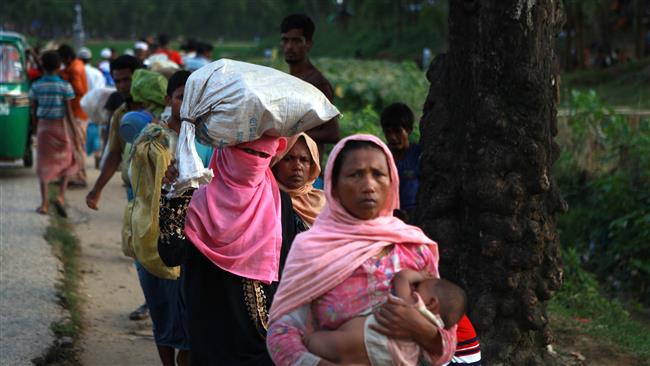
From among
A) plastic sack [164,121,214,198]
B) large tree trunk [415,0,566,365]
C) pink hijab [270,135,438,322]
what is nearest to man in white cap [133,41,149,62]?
large tree trunk [415,0,566,365]

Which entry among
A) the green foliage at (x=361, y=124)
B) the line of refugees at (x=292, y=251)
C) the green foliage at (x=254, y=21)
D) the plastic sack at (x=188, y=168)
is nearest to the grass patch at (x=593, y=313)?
the line of refugees at (x=292, y=251)

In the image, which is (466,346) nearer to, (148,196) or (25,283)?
(148,196)

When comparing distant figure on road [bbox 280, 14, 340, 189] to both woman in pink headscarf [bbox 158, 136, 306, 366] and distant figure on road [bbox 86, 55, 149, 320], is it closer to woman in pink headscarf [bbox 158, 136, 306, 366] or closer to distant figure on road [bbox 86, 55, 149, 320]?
distant figure on road [bbox 86, 55, 149, 320]

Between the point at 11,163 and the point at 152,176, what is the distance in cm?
1145

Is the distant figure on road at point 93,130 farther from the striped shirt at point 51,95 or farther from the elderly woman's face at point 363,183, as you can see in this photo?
the elderly woman's face at point 363,183

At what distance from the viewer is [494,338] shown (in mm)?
5605

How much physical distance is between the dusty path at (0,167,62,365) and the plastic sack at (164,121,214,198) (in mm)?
2288

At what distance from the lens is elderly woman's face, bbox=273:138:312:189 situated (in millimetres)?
4449

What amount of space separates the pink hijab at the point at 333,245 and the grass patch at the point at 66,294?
10.4ft

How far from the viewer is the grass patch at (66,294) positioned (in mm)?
6086

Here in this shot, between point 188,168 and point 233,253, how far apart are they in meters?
0.38

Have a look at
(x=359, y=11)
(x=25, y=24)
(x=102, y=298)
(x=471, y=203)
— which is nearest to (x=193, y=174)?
(x=471, y=203)

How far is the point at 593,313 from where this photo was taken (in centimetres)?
775

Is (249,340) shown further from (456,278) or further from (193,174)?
(456,278)
